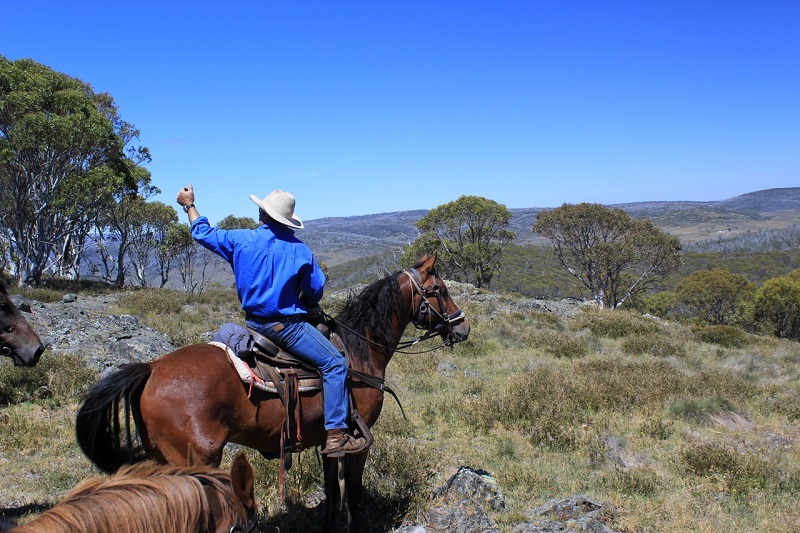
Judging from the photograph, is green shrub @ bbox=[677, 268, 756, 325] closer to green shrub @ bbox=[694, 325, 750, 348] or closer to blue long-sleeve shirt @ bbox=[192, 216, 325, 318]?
green shrub @ bbox=[694, 325, 750, 348]

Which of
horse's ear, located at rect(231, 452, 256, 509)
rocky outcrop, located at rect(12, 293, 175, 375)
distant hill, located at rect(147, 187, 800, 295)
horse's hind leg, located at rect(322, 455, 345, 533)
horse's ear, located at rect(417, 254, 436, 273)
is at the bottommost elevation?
distant hill, located at rect(147, 187, 800, 295)

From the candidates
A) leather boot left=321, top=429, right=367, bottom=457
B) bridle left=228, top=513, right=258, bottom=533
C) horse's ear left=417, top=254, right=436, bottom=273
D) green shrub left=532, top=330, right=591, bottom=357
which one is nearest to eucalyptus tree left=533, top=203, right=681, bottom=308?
green shrub left=532, top=330, right=591, bottom=357

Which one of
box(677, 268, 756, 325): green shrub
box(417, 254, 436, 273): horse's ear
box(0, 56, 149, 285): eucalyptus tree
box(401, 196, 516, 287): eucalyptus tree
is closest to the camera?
box(417, 254, 436, 273): horse's ear

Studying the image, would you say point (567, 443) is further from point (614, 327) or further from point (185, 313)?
point (185, 313)

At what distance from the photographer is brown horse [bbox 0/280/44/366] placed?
440 cm

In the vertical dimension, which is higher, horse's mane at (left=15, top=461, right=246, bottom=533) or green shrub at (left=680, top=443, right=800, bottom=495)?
horse's mane at (left=15, top=461, right=246, bottom=533)

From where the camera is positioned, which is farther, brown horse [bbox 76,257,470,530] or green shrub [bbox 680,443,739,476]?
green shrub [bbox 680,443,739,476]

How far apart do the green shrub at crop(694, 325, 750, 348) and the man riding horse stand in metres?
16.2

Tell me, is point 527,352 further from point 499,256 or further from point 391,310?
point 499,256

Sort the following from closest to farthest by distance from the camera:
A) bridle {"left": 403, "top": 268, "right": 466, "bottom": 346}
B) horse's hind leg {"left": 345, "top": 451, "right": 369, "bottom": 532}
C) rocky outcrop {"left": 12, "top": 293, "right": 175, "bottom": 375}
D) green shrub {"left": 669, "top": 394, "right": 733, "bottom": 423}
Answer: horse's hind leg {"left": 345, "top": 451, "right": 369, "bottom": 532}
bridle {"left": 403, "top": 268, "right": 466, "bottom": 346}
green shrub {"left": 669, "top": 394, "right": 733, "bottom": 423}
rocky outcrop {"left": 12, "top": 293, "right": 175, "bottom": 375}

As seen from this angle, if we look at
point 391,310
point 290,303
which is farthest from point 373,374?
point 290,303

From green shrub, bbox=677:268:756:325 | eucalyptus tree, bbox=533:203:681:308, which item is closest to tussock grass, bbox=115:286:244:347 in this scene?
eucalyptus tree, bbox=533:203:681:308

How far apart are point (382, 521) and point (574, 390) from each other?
5410 millimetres

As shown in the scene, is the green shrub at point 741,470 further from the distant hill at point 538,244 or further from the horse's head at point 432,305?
the distant hill at point 538,244
